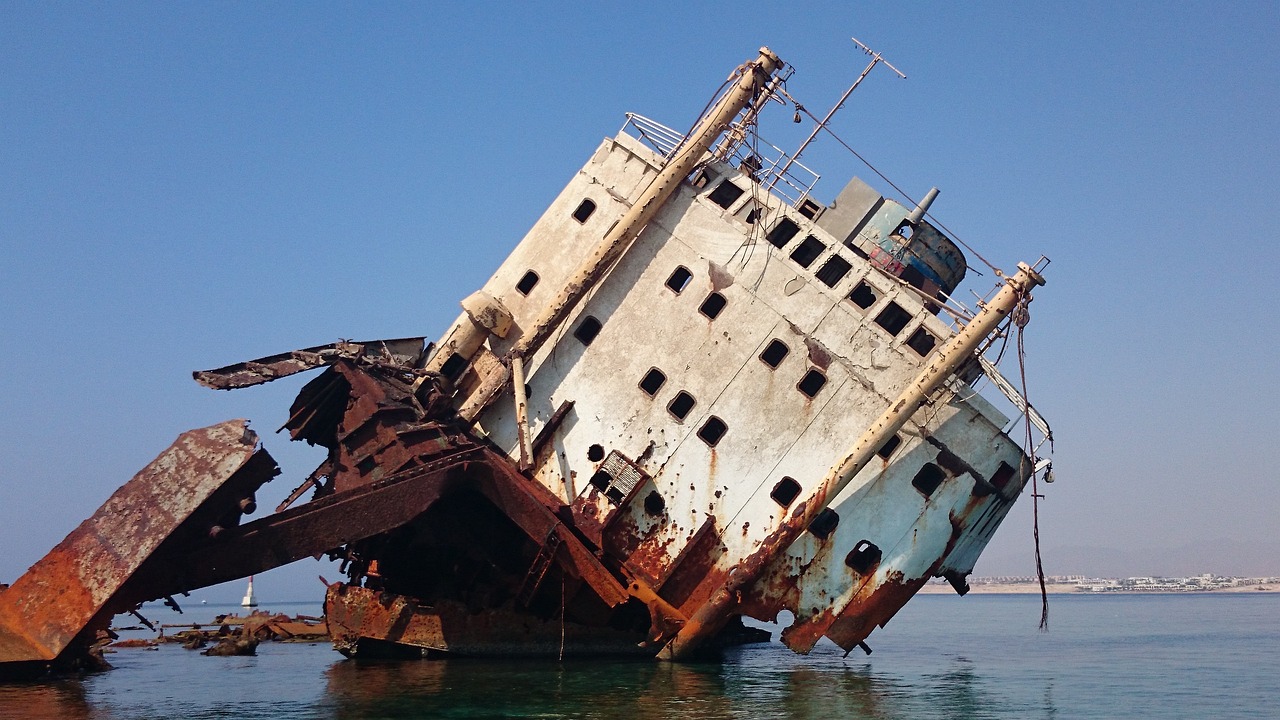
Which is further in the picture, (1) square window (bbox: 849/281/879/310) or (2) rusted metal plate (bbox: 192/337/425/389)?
(1) square window (bbox: 849/281/879/310)

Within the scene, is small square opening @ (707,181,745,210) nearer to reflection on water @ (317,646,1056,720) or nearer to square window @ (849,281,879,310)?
square window @ (849,281,879,310)

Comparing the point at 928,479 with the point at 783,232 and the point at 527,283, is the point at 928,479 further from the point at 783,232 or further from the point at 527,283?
the point at 527,283

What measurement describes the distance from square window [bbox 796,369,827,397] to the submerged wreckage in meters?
0.05

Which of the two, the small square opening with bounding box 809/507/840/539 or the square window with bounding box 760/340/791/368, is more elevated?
the square window with bounding box 760/340/791/368

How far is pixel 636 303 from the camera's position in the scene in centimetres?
1681

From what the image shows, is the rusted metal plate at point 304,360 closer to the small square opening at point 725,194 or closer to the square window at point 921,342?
the small square opening at point 725,194

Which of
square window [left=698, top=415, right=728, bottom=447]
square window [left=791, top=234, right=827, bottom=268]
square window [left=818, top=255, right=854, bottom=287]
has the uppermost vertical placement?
square window [left=791, top=234, right=827, bottom=268]

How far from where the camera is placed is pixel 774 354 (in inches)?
639

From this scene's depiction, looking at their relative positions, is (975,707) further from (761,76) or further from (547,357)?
(761,76)

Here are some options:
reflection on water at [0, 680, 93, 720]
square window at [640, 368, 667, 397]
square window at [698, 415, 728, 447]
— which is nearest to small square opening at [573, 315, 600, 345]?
square window at [640, 368, 667, 397]

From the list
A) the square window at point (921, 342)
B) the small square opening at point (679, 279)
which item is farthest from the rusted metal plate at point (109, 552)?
the square window at point (921, 342)

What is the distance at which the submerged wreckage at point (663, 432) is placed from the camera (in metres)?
15.1

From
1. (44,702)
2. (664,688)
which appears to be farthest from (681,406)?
(44,702)

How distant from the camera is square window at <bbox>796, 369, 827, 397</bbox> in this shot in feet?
52.6
